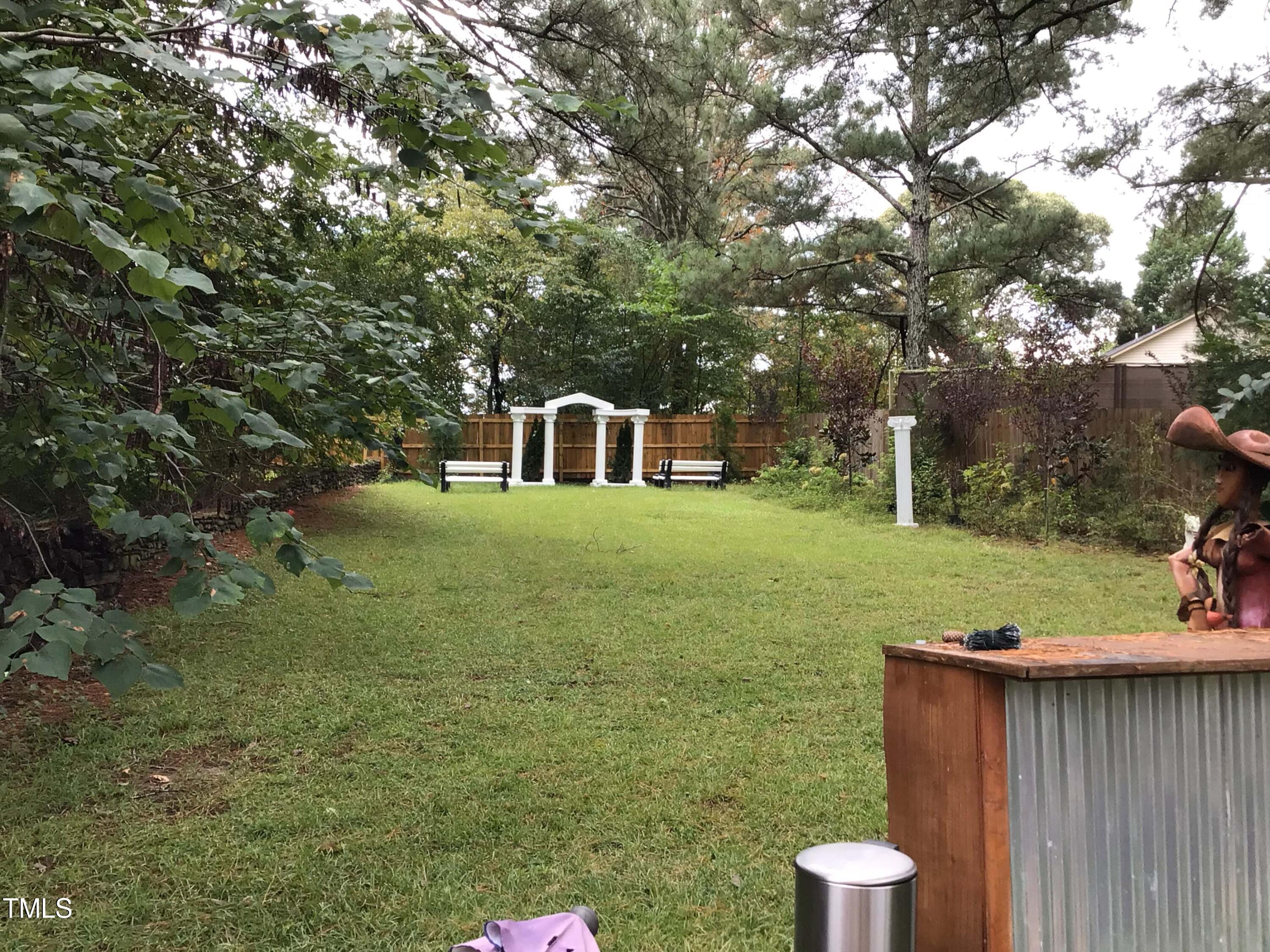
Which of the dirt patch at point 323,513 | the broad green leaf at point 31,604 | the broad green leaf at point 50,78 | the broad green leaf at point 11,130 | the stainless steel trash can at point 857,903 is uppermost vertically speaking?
the broad green leaf at point 50,78

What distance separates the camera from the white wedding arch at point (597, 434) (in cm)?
1852

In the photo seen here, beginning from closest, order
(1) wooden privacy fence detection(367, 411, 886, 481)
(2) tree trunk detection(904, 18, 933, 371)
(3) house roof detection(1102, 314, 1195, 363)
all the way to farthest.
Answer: (2) tree trunk detection(904, 18, 933, 371) → (1) wooden privacy fence detection(367, 411, 886, 481) → (3) house roof detection(1102, 314, 1195, 363)

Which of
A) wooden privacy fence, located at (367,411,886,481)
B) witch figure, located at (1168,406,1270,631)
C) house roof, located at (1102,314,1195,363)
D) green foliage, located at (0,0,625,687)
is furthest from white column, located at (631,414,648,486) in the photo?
witch figure, located at (1168,406,1270,631)

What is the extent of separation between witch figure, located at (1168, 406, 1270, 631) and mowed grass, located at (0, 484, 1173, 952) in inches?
51.4

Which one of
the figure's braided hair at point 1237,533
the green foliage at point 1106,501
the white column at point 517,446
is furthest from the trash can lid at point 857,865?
the white column at point 517,446

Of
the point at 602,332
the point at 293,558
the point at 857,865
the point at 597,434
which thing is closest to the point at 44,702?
the point at 293,558

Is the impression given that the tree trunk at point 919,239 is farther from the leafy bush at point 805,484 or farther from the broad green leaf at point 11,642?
the broad green leaf at point 11,642

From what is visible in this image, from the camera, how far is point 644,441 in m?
21.0

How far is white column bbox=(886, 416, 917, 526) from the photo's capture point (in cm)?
1116

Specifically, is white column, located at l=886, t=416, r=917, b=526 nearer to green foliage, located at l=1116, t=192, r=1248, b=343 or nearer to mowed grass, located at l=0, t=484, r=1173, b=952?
mowed grass, located at l=0, t=484, r=1173, b=952

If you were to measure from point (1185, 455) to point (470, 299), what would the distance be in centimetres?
957

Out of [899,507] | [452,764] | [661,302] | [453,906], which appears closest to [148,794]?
[452,764]

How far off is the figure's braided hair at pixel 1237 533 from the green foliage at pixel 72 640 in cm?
290

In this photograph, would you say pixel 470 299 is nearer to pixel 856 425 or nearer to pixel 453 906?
pixel 856 425
